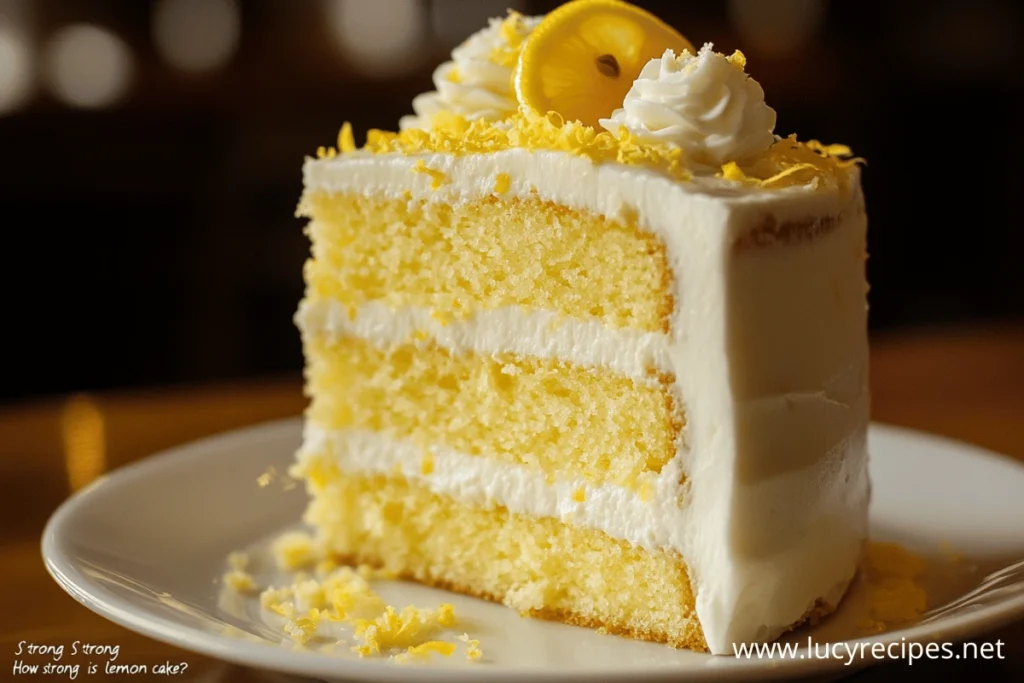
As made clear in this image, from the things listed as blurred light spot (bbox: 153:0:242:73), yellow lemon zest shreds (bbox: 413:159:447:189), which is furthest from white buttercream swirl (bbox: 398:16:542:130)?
blurred light spot (bbox: 153:0:242:73)

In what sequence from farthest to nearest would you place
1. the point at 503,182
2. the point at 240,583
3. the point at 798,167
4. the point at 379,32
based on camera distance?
the point at 379,32 < the point at 240,583 < the point at 503,182 < the point at 798,167

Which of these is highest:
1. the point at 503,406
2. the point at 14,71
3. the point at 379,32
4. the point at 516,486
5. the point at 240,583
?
the point at 379,32

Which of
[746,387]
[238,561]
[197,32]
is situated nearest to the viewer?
[746,387]

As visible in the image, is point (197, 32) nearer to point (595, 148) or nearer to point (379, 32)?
point (379, 32)

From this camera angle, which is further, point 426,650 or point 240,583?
point 240,583

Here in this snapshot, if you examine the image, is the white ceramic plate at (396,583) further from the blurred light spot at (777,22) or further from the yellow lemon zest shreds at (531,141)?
the blurred light spot at (777,22)

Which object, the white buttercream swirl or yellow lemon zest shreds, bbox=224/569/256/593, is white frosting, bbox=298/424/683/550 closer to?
yellow lemon zest shreds, bbox=224/569/256/593

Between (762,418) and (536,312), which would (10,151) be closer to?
(536,312)

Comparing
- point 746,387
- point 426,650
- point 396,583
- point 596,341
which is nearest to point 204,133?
point 396,583
